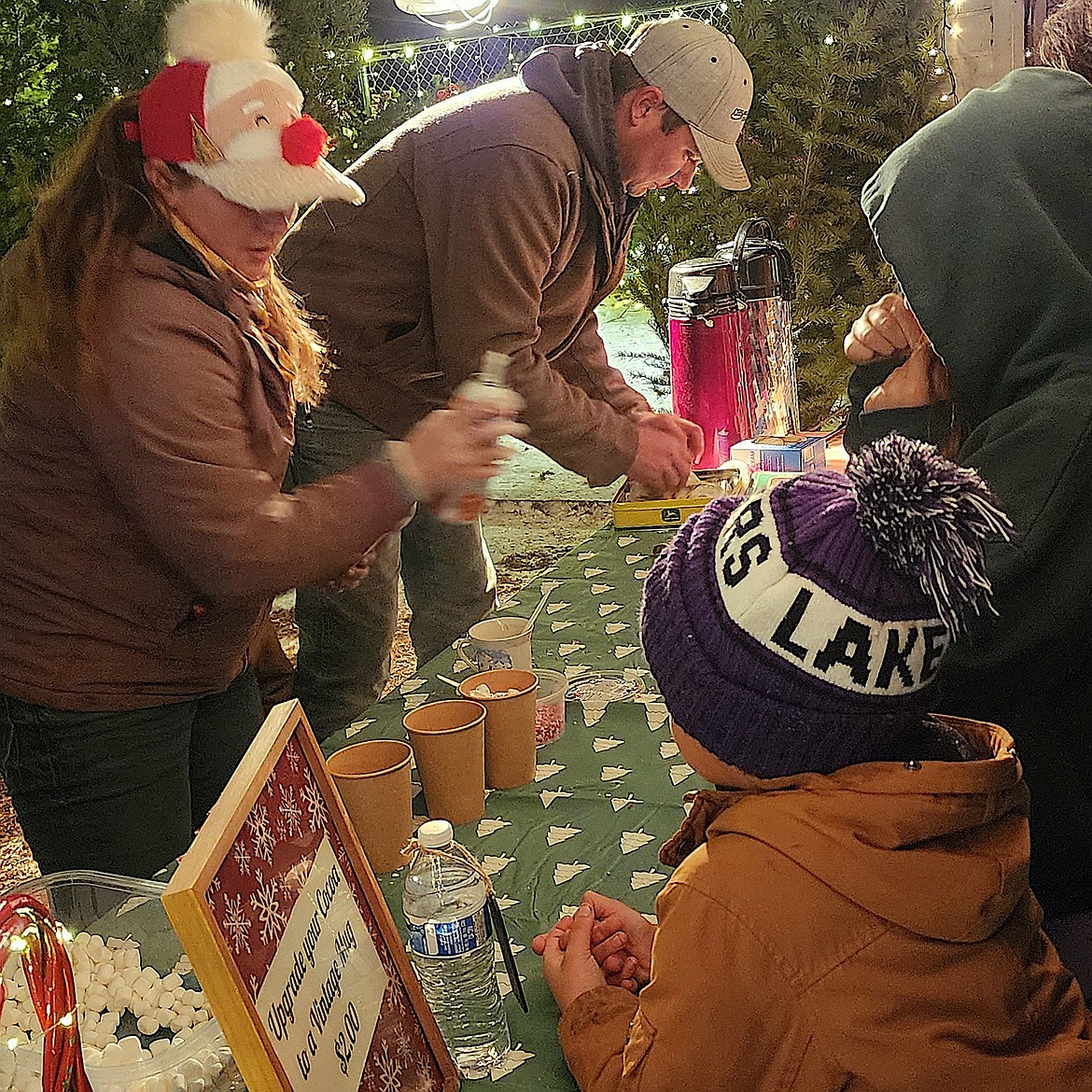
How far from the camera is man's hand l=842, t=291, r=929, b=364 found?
1.65m

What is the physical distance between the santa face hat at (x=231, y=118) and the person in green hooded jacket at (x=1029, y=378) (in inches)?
29.2

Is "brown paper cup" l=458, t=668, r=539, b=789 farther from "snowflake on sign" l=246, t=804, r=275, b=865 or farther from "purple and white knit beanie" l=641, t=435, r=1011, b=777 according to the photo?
"snowflake on sign" l=246, t=804, r=275, b=865

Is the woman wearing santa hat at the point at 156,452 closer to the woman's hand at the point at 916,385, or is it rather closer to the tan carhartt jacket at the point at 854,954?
the woman's hand at the point at 916,385

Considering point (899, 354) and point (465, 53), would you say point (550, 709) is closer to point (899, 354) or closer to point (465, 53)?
point (899, 354)

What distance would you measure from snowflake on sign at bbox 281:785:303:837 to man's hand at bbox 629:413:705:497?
156 centimetres

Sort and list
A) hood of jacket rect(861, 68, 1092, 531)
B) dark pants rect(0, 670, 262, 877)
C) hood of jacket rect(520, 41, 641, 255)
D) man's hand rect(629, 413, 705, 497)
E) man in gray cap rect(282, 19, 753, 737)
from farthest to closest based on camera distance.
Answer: man's hand rect(629, 413, 705, 497)
hood of jacket rect(520, 41, 641, 255)
man in gray cap rect(282, 19, 753, 737)
dark pants rect(0, 670, 262, 877)
hood of jacket rect(861, 68, 1092, 531)

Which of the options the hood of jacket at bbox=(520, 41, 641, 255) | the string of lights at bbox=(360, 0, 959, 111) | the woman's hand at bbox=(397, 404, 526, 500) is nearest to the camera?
the woman's hand at bbox=(397, 404, 526, 500)

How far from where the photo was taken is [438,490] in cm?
148

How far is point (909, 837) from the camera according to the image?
0.89 m

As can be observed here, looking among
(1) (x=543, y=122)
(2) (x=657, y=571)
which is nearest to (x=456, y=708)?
(2) (x=657, y=571)

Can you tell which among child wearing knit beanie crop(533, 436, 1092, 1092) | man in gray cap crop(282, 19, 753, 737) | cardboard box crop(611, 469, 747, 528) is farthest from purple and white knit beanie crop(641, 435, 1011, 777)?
cardboard box crop(611, 469, 747, 528)

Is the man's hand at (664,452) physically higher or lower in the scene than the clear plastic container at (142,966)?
lower

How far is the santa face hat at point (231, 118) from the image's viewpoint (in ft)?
4.70

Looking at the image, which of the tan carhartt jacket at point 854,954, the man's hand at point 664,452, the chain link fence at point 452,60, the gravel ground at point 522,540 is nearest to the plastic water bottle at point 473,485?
the tan carhartt jacket at point 854,954
